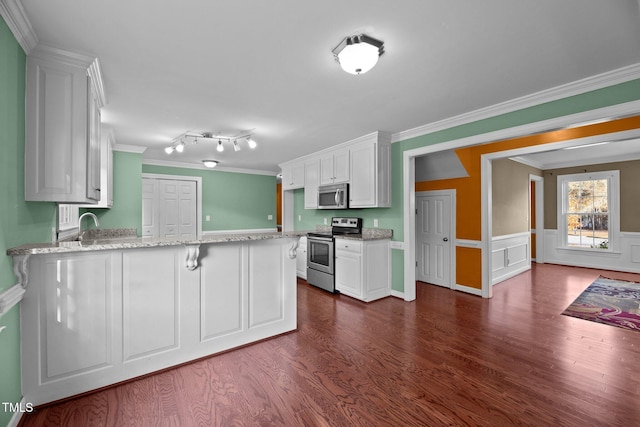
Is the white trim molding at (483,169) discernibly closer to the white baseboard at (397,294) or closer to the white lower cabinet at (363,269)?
the white baseboard at (397,294)

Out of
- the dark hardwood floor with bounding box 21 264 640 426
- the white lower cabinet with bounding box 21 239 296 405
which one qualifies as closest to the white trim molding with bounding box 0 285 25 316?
the white lower cabinet with bounding box 21 239 296 405

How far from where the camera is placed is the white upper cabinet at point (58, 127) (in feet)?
6.08

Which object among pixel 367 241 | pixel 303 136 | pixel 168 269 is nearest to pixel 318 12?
pixel 168 269

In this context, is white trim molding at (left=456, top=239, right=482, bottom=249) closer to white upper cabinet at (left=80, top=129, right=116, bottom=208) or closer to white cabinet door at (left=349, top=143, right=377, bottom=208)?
white cabinet door at (left=349, top=143, right=377, bottom=208)

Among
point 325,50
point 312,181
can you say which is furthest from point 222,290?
point 312,181

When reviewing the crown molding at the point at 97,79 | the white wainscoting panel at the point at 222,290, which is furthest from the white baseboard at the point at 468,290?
the crown molding at the point at 97,79

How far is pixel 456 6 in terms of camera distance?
63.3 inches

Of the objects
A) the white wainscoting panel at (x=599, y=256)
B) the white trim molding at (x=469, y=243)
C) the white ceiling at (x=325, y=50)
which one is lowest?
the white wainscoting panel at (x=599, y=256)

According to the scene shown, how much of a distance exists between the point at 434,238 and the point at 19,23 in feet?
17.8

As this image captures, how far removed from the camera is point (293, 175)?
6.10m

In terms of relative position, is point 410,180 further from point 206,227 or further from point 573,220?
point 573,220

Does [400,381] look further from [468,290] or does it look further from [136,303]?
[468,290]

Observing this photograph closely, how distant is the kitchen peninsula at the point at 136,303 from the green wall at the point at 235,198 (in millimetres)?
4374

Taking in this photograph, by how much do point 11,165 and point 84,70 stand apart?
0.89 m
